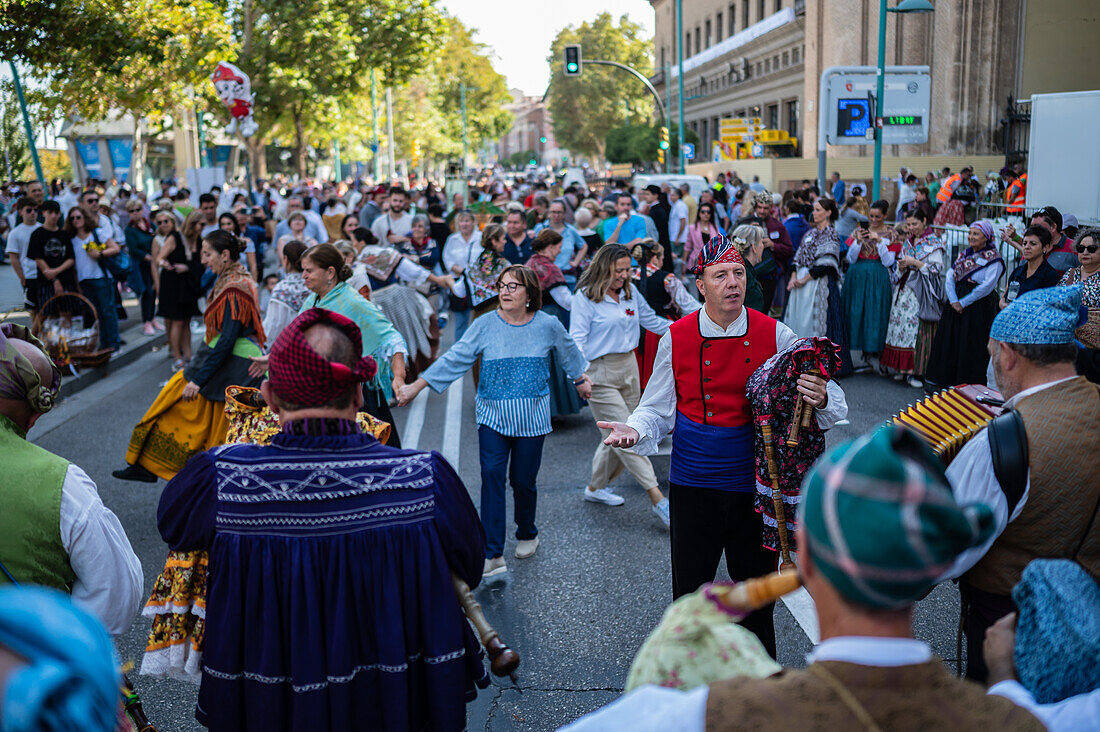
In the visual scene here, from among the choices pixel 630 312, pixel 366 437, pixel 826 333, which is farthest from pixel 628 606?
pixel 826 333

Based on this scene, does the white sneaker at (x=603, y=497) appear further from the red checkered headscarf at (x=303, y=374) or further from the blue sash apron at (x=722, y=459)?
the red checkered headscarf at (x=303, y=374)

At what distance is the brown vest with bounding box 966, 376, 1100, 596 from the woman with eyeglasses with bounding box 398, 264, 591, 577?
3220 mm

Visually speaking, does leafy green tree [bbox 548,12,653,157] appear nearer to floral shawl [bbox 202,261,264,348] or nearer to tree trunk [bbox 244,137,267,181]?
tree trunk [bbox 244,137,267,181]

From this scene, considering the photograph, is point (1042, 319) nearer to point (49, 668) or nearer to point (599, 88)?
point (49, 668)

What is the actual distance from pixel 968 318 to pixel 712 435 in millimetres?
6724

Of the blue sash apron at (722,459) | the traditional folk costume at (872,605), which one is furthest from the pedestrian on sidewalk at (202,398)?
the traditional folk costume at (872,605)

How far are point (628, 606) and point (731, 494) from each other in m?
1.49

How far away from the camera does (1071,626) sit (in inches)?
76.5

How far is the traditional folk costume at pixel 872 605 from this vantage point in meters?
1.46

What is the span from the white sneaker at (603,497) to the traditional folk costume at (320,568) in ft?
14.0

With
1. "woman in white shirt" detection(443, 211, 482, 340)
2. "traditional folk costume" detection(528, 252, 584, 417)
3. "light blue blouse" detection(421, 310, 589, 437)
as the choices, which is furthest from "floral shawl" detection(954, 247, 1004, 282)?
"light blue blouse" detection(421, 310, 589, 437)

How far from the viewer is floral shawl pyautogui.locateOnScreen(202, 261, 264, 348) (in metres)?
6.50

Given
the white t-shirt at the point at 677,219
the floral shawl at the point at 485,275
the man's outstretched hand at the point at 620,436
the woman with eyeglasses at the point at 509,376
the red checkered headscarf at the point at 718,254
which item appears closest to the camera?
the man's outstretched hand at the point at 620,436

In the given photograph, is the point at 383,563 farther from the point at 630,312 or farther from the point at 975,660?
the point at 630,312
